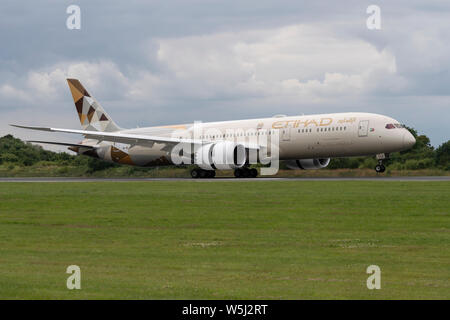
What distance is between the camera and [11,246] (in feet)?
52.3

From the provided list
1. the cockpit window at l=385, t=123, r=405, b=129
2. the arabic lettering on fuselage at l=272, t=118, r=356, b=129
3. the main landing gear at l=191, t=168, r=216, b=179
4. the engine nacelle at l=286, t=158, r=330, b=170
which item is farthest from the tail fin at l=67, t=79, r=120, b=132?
the cockpit window at l=385, t=123, r=405, b=129

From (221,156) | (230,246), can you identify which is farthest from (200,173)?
(230,246)

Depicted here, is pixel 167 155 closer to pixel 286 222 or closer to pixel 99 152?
pixel 99 152

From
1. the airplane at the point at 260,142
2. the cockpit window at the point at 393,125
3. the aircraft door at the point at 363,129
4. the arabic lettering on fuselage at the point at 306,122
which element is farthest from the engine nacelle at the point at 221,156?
the cockpit window at the point at 393,125

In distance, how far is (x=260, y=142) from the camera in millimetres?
47875

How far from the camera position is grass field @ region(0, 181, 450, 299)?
35.8ft

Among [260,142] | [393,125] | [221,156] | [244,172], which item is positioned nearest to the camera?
[393,125]

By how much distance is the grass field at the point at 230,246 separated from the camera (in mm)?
10922

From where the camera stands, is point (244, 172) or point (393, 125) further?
point (244, 172)

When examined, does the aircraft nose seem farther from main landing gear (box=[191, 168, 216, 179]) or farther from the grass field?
the grass field

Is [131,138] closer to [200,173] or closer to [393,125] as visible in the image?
[200,173]

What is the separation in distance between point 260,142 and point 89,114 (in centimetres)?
1825
